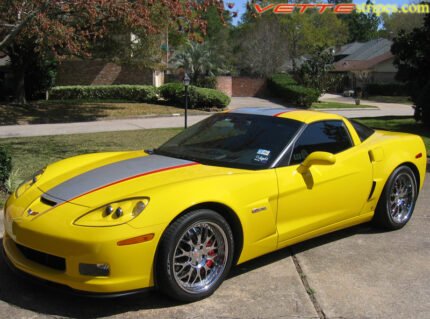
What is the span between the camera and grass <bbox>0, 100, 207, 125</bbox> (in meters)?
19.1

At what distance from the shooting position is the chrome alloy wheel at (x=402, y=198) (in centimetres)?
508

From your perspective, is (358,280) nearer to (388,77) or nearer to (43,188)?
(43,188)

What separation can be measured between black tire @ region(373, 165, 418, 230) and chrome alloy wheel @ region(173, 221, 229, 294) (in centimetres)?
214

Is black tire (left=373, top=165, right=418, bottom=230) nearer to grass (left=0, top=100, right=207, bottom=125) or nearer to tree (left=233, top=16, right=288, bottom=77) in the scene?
grass (left=0, top=100, right=207, bottom=125)

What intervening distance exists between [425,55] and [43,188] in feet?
50.7

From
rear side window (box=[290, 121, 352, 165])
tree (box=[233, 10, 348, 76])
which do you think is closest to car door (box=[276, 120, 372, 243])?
rear side window (box=[290, 121, 352, 165])

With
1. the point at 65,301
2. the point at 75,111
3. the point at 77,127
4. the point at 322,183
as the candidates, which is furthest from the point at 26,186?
the point at 75,111

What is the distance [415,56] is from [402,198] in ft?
42.6

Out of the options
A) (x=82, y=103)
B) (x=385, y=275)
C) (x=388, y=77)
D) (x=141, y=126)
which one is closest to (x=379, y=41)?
(x=388, y=77)

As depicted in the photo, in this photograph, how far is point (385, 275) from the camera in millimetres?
4004

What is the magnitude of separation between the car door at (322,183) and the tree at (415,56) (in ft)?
40.2

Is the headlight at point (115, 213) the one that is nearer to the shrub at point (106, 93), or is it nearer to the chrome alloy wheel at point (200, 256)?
the chrome alloy wheel at point (200, 256)

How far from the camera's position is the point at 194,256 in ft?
11.4

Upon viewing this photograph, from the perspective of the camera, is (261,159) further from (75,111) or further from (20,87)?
(20,87)
